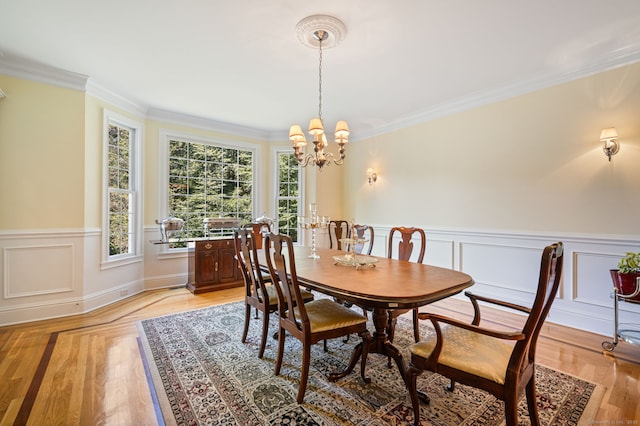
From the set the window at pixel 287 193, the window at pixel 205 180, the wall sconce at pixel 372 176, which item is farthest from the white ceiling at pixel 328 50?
the window at pixel 287 193

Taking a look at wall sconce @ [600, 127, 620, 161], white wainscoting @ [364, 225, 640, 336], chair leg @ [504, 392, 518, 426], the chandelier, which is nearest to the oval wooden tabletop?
chair leg @ [504, 392, 518, 426]

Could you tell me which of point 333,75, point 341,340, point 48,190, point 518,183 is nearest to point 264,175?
point 333,75

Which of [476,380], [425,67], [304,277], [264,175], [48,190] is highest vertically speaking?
[425,67]

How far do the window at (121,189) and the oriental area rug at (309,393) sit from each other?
1948 millimetres

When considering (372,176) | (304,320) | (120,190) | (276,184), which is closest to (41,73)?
(120,190)

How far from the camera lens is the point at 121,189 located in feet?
13.5

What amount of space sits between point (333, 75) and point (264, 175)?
2.70 metres

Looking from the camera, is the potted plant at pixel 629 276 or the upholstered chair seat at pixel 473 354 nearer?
the upholstered chair seat at pixel 473 354

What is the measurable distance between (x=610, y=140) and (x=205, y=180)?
203 inches

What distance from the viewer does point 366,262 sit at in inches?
95.3

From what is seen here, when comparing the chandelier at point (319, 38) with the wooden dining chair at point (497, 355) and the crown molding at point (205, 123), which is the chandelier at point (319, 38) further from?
the crown molding at point (205, 123)

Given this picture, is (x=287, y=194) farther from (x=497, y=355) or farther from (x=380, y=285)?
(x=497, y=355)

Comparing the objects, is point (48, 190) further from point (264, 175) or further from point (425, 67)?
point (425, 67)

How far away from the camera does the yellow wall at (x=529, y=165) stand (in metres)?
2.85
